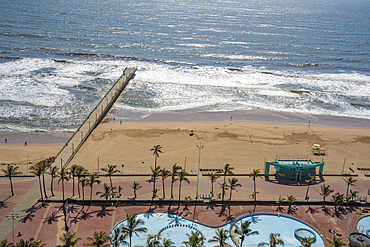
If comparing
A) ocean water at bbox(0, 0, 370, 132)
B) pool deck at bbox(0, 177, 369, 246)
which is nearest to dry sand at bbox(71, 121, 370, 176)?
pool deck at bbox(0, 177, 369, 246)

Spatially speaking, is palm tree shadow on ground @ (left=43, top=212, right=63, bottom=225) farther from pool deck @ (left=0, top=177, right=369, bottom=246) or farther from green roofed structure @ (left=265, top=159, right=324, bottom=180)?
green roofed structure @ (left=265, top=159, right=324, bottom=180)

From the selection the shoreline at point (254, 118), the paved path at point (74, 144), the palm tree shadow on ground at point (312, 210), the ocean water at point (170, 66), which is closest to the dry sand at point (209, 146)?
the paved path at point (74, 144)

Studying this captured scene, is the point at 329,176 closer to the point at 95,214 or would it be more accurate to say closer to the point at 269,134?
the point at 269,134

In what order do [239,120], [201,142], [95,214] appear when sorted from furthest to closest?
[239,120], [201,142], [95,214]

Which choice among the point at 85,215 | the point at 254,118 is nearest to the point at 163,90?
the point at 254,118

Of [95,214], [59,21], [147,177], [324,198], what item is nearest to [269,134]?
[324,198]

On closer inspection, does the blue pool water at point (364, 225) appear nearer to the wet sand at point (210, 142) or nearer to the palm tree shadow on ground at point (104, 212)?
the wet sand at point (210, 142)
